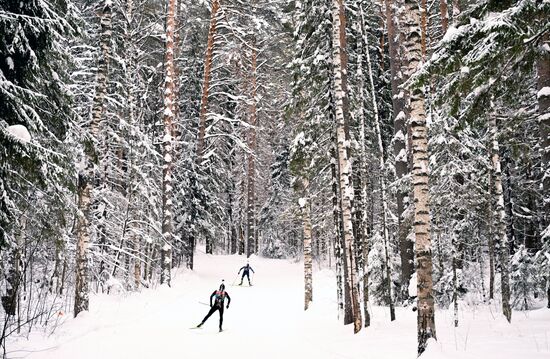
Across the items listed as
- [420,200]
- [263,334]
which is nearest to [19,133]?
[420,200]

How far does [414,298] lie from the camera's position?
12.6m

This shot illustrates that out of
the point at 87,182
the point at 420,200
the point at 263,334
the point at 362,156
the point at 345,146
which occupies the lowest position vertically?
the point at 263,334

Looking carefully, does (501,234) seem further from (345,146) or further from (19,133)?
(19,133)

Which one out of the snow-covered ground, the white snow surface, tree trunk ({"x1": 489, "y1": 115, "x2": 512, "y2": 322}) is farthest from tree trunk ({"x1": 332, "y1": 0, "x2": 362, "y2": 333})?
the white snow surface

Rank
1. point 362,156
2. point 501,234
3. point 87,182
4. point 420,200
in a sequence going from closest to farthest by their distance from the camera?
1. point 420,200
2. point 501,234
3. point 87,182
4. point 362,156

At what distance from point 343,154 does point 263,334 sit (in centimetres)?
526

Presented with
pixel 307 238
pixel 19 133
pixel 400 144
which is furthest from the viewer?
pixel 307 238

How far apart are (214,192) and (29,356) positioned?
81.0ft

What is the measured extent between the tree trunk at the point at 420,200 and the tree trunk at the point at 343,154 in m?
3.44

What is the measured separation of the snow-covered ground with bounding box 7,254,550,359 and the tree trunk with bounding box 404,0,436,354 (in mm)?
421

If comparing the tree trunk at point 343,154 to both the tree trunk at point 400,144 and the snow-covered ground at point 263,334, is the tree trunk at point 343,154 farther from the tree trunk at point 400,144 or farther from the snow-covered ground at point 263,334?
the tree trunk at point 400,144

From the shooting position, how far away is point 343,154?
429 inches

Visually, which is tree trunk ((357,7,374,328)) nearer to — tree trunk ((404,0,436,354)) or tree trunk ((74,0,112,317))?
tree trunk ((404,0,436,354))

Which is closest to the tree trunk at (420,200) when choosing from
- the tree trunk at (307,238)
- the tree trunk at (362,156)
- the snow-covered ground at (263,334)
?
the snow-covered ground at (263,334)
